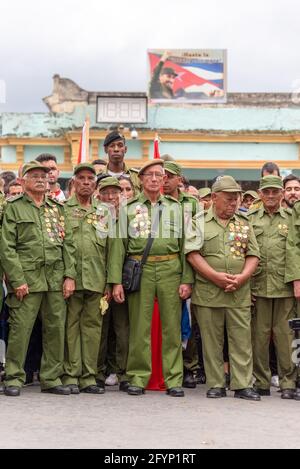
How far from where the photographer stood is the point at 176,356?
660 centimetres

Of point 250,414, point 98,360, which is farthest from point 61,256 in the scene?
point 250,414

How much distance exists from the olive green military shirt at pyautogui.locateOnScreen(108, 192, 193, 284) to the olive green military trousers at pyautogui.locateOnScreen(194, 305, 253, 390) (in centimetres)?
40

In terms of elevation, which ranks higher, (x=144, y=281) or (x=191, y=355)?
(x=144, y=281)

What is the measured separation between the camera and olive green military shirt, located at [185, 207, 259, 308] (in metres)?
6.48

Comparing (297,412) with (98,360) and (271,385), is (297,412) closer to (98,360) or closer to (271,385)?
(271,385)

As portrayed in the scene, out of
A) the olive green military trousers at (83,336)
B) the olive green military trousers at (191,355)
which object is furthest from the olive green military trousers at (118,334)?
the olive green military trousers at (191,355)

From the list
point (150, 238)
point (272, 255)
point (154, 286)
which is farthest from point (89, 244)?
point (272, 255)

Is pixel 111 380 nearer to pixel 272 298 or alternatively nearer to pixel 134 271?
pixel 134 271

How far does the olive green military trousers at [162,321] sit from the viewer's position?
6578 millimetres

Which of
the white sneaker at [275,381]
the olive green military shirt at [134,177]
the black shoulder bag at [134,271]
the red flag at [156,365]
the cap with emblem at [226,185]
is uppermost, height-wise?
the olive green military shirt at [134,177]

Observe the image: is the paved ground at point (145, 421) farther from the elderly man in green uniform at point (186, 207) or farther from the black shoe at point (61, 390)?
the elderly man in green uniform at point (186, 207)

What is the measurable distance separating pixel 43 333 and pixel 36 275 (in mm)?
557

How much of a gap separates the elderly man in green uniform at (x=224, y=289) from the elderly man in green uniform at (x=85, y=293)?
2.83ft

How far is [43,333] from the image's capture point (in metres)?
6.56
